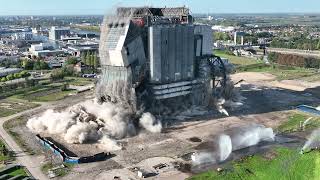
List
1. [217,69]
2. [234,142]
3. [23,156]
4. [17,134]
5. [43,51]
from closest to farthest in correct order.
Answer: [23,156]
[234,142]
[17,134]
[217,69]
[43,51]

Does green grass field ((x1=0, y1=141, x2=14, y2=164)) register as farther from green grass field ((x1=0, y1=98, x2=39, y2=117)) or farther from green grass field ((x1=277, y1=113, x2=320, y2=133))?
green grass field ((x1=277, y1=113, x2=320, y2=133))

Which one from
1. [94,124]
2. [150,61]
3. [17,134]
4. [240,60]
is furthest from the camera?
[240,60]

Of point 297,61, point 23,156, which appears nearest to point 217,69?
point 23,156

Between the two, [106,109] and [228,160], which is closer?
[228,160]

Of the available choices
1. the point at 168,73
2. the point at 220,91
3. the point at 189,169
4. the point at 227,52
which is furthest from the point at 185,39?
the point at 227,52

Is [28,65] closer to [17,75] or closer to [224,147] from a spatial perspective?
[17,75]

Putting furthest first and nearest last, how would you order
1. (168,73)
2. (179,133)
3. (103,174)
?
(168,73), (179,133), (103,174)

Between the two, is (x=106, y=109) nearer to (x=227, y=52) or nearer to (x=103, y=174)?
(x=103, y=174)
